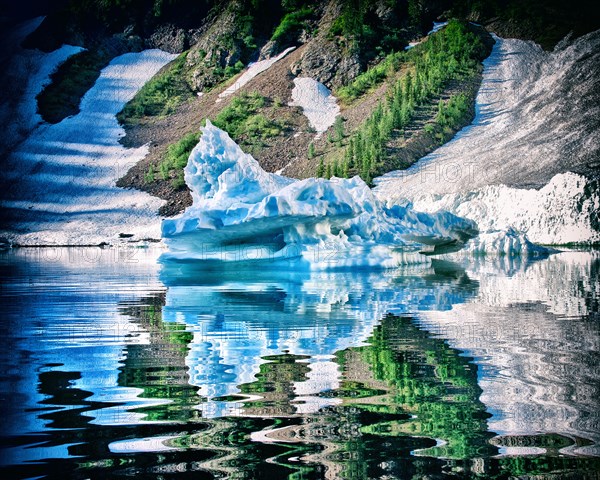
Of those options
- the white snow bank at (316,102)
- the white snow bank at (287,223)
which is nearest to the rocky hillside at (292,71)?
the white snow bank at (316,102)

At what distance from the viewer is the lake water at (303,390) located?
4570 millimetres

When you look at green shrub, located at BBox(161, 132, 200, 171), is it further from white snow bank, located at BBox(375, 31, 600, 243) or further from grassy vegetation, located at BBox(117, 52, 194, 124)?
white snow bank, located at BBox(375, 31, 600, 243)

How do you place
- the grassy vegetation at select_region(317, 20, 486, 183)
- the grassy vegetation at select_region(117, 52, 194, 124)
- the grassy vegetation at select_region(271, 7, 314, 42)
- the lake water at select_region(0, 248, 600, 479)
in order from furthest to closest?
the grassy vegetation at select_region(271, 7, 314, 42) < the grassy vegetation at select_region(117, 52, 194, 124) < the grassy vegetation at select_region(317, 20, 486, 183) < the lake water at select_region(0, 248, 600, 479)

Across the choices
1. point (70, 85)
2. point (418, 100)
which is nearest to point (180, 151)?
point (418, 100)

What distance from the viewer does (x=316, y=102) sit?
7956cm

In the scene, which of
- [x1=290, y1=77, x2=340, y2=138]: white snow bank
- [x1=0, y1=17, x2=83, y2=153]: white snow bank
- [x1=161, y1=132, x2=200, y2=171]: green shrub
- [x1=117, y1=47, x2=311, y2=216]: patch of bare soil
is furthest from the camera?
[x1=0, y1=17, x2=83, y2=153]: white snow bank

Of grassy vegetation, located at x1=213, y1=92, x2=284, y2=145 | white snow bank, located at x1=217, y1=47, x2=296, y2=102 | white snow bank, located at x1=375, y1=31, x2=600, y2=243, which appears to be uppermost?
white snow bank, located at x1=217, y1=47, x2=296, y2=102

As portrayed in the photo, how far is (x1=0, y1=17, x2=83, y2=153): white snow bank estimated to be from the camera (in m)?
86.5

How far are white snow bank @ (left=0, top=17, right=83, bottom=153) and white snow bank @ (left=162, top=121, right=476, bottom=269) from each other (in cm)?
6409

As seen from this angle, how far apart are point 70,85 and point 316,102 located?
109 feet

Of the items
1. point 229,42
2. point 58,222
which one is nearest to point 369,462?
point 58,222

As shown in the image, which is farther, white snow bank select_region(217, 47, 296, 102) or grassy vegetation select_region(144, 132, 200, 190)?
white snow bank select_region(217, 47, 296, 102)

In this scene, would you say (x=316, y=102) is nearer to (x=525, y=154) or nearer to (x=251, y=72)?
(x=251, y=72)

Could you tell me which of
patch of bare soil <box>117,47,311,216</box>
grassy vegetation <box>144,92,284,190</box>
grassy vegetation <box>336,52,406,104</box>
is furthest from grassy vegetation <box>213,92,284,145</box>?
grassy vegetation <box>336,52,406,104</box>
